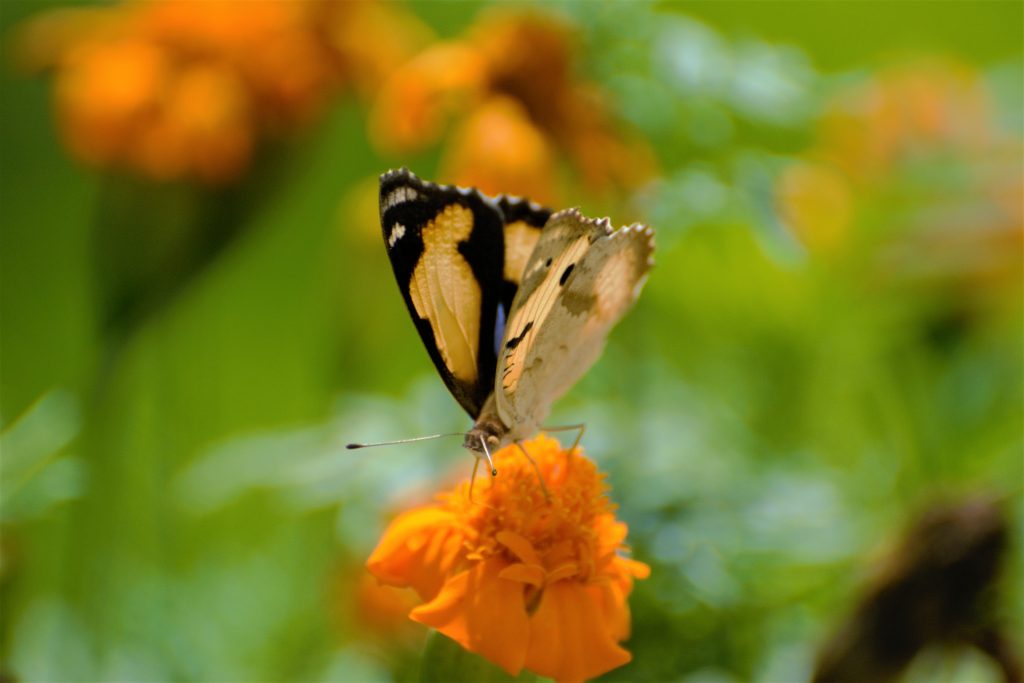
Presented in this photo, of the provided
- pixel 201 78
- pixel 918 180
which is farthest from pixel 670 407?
pixel 201 78

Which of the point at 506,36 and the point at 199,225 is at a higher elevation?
the point at 506,36

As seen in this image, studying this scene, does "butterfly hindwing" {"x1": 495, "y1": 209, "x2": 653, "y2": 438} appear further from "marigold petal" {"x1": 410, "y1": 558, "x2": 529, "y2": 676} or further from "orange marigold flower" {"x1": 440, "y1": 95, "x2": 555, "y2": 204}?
"orange marigold flower" {"x1": 440, "y1": 95, "x2": 555, "y2": 204}

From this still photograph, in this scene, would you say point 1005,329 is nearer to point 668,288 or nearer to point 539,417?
point 668,288

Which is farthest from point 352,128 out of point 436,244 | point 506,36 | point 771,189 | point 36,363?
point 436,244

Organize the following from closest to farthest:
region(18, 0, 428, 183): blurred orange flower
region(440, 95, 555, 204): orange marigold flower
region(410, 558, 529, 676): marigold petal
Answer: region(410, 558, 529, 676): marigold petal
region(440, 95, 555, 204): orange marigold flower
region(18, 0, 428, 183): blurred orange flower

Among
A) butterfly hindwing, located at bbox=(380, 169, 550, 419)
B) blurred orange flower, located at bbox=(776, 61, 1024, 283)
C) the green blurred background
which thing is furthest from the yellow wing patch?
blurred orange flower, located at bbox=(776, 61, 1024, 283)

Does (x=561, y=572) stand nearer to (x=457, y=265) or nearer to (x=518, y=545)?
(x=518, y=545)
